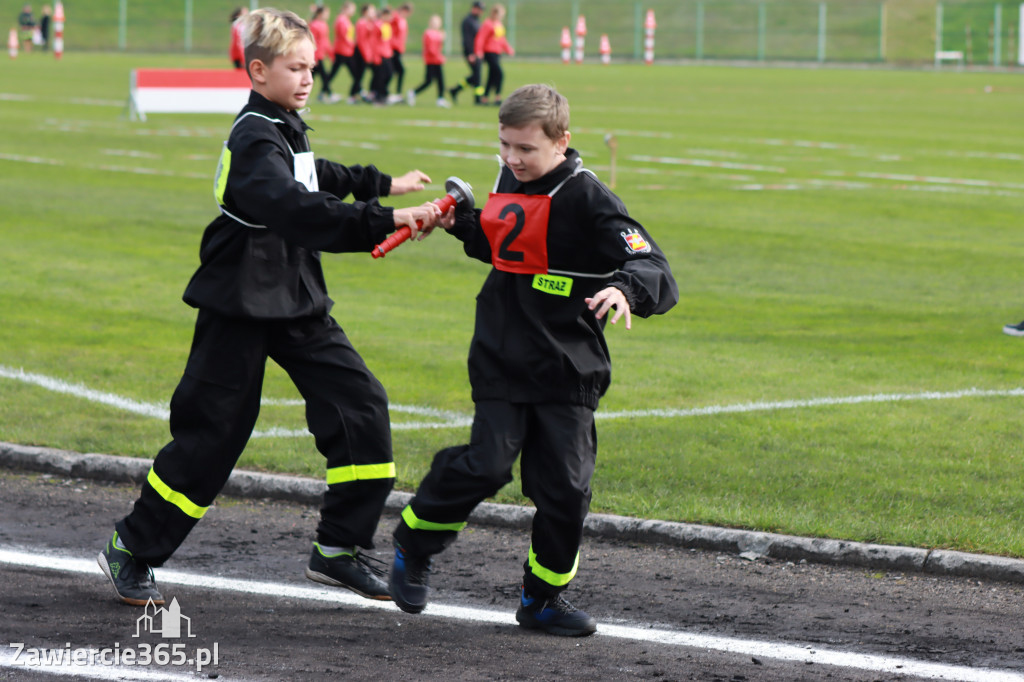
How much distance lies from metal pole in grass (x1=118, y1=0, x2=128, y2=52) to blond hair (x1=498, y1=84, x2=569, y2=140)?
64.3 meters

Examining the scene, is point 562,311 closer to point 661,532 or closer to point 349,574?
point 349,574

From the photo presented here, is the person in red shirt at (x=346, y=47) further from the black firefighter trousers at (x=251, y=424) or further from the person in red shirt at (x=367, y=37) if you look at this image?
the black firefighter trousers at (x=251, y=424)

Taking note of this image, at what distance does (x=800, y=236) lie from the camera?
47.8ft

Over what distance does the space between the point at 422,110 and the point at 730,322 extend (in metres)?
22.0

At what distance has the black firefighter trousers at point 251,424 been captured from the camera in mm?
5246

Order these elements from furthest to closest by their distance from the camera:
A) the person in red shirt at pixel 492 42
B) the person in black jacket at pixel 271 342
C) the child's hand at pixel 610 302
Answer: the person in red shirt at pixel 492 42, the person in black jacket at pixel 271 342, the child's hand at pixel 610 302

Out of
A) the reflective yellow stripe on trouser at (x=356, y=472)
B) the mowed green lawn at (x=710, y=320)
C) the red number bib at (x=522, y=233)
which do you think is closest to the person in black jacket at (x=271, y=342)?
the reflective yellow stripe on trouser at (x=356, y=472)

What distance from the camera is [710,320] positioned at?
35.5 ft

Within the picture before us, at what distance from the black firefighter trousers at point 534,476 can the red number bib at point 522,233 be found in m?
0.44

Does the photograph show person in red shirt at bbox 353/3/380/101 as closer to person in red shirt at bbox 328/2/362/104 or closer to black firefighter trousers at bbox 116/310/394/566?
person in red shirt at bbox 328/2/362/104

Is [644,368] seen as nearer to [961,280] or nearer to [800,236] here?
[961,280]

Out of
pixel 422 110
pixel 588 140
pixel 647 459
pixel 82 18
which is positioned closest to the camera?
pixel 647 459

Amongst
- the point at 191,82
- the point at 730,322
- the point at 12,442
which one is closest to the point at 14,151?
the point at 191,82

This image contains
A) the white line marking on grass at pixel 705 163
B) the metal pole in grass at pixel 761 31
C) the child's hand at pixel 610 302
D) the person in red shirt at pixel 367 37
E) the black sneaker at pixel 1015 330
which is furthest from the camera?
the metal pole in grass at pixel 761 31
